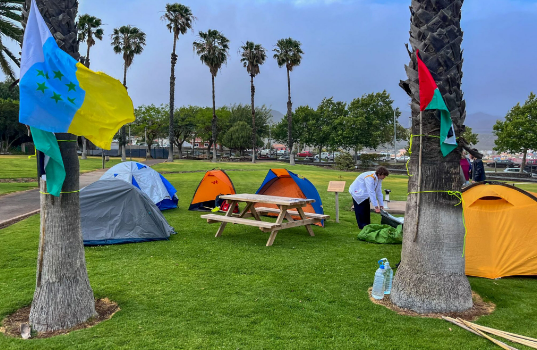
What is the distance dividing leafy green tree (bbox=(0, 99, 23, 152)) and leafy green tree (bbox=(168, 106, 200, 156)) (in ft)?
66.1

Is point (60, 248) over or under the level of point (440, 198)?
under

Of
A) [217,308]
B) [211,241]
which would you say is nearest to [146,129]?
[211,241]

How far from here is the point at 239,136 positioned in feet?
193

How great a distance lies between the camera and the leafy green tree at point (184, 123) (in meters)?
58.8

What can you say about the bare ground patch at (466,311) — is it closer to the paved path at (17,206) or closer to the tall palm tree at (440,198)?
the tall palm tree at (440,198)

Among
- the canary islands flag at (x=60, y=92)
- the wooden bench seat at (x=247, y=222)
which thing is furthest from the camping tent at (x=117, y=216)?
the canary islands flag at (x=60, y=92)

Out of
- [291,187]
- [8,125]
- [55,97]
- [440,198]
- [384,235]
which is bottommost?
[384,235]

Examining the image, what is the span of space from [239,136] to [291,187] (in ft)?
161

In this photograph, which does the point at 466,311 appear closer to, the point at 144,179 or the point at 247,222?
the point at 247,222

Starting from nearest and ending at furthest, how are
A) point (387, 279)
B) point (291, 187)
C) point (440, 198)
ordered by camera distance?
1. point (440, 198)
2. point (387, 279)
3. point (291, 187)

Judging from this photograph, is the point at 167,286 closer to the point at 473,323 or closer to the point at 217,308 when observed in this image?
the point at 217,308

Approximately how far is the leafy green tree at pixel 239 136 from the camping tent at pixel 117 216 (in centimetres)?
5069

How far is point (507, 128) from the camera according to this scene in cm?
4066

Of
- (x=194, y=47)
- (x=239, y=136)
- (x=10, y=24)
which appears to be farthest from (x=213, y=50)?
(x=10, y=24)
